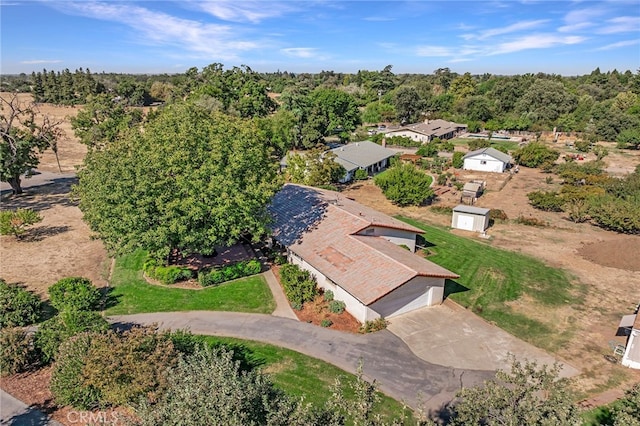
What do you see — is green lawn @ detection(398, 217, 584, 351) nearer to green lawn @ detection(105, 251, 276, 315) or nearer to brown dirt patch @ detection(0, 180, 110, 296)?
green lawn @ detection(105, 251, 276, 315)

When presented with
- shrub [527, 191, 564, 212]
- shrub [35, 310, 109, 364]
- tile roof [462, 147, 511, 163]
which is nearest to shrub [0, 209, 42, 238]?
shrub [35, 310, 109, 364]

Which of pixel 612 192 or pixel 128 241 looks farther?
pixel 612 192

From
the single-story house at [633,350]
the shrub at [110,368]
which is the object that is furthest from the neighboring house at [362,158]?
the shrub at [110,368]

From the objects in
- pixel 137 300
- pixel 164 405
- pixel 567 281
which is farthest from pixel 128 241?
pixel 567 281

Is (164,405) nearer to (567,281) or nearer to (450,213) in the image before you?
(567,281)

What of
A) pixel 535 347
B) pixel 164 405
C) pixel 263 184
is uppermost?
pixel 263 184

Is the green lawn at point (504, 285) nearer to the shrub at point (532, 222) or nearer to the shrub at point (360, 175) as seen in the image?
the shrub at point (532, 222)
